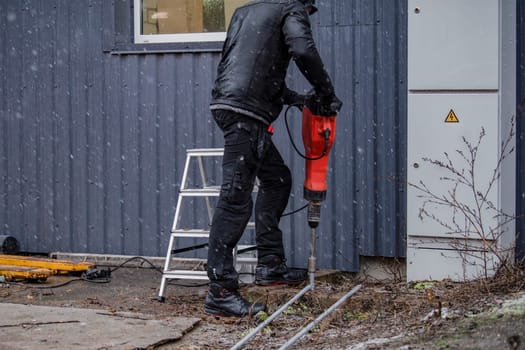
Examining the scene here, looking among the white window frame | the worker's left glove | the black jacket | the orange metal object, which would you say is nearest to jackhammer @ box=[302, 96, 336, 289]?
the worker's left glove

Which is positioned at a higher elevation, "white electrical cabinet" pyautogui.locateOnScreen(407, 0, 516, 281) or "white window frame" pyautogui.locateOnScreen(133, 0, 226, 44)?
"white window frame" pyautogui.locateOnScreen(133, 0, 226, 44)

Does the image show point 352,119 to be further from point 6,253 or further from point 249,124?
point 6,253

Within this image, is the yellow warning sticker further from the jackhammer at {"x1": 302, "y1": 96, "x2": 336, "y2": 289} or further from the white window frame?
the white window frame

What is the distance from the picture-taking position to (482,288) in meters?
6.11

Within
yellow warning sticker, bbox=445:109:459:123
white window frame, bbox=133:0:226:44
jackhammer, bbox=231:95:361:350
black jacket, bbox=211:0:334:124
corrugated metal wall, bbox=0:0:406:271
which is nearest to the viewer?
black jacket, bbox=211:0:334:124

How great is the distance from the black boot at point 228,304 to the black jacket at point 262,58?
118 cm

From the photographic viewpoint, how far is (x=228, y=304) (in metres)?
6.23

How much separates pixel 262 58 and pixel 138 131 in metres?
2.65

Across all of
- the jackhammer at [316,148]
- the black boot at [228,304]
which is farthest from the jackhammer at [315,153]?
the black boot at [228,304]

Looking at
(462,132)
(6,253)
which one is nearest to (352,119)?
(462,132)

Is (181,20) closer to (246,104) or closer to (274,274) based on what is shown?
(246,104)

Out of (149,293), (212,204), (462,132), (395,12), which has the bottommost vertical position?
(149,293)

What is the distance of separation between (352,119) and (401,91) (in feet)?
Answer: 1.56

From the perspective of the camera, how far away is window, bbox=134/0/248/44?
8562mm
